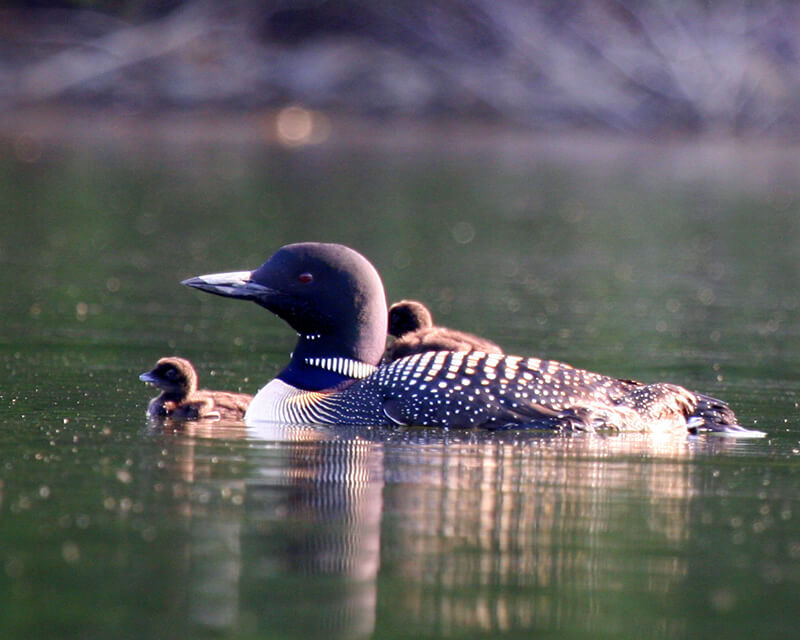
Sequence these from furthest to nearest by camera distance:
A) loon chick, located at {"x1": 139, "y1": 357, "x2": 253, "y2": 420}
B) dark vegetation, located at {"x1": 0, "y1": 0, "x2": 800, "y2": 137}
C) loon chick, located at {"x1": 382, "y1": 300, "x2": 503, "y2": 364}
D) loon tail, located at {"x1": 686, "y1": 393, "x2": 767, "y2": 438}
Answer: dark vegetation, located at {"x1": 0, "y1": 0, "x2": 800, "y2": 137}, loon chick, located at {"x1": 382, "y1": 300, "x2": 503, "y2": 364}, loon chick, located at {"x1": 139, "y1": 357, "x2": 253, "y2": 420}, loon tail, located at {"x1": 686, "y1": 393, "x2": 767, "y2": 438}

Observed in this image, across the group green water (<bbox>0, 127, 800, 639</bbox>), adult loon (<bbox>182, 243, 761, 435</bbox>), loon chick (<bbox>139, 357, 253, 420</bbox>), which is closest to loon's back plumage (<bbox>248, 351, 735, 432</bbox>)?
adult loon (<bbox>182, 243, 761, 435</bbox>)

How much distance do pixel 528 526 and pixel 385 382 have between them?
2044 millimetres

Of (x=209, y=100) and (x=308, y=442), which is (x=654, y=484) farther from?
(x=209, y=100)

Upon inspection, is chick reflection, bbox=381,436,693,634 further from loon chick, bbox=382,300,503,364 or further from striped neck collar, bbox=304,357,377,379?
loon chick, bbox=382,300,503,364

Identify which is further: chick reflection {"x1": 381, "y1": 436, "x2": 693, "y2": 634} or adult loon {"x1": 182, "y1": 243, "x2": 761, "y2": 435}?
adult loon {"x1": 182, "y1": 243, "x2": 761, "y2": 435}

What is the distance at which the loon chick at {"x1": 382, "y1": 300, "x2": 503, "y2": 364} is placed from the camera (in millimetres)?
8594

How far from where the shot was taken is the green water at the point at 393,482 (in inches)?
178

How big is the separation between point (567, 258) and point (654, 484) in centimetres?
915

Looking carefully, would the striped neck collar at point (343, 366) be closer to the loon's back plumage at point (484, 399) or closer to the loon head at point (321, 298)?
the loon head at point (321, 298)

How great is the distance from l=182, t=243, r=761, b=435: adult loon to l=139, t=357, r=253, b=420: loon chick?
175 millimetres

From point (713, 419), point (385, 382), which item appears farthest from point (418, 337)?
point (713, 419)

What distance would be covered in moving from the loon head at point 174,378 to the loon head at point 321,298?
1.14 feet

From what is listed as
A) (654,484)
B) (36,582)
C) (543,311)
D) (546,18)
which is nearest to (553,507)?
(654,484)

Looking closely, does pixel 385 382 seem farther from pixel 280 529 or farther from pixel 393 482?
pixel 280 529
